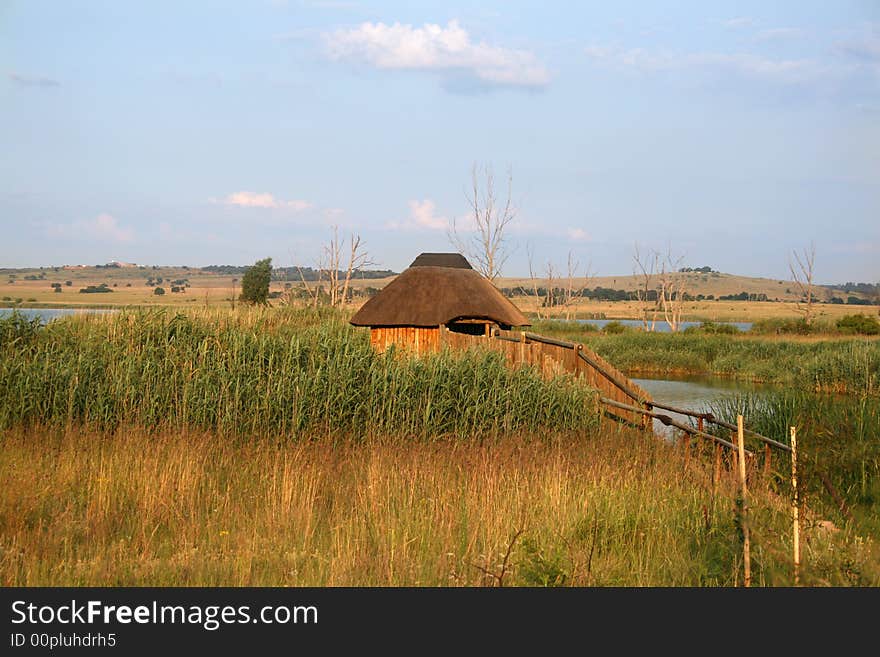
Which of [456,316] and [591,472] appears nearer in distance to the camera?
[591,472]

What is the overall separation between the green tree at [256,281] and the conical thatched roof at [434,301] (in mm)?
16206

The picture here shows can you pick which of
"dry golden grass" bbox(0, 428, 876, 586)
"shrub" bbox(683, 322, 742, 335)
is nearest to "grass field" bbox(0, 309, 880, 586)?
"dry golden grass" bbox(0, 428, 876, 586)

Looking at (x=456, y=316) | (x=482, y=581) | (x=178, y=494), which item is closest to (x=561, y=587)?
(x=482, y=581)

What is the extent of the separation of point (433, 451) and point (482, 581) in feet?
12.7

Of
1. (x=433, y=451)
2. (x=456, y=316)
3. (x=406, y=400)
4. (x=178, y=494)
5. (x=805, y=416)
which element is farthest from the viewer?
(x=456, y=316)

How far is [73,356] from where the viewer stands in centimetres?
1071

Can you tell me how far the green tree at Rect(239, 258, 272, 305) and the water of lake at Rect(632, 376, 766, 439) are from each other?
15.9 metres

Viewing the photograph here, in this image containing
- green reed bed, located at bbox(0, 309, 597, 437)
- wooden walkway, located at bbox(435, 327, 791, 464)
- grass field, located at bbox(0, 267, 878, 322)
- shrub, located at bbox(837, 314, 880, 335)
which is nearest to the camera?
green reed bed, located at bbox(0, 309, 597, 437)

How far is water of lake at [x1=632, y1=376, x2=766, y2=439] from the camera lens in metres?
23.7

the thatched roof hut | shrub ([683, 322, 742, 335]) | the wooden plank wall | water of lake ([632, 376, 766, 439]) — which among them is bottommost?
water of lake ([632, 376, 766, 439])

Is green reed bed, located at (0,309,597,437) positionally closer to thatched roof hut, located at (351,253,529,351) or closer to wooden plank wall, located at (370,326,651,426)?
wooden plank wall, located at (370,326,651,426)

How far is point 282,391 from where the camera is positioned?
10180 mm

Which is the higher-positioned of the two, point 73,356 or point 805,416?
point 73,356
